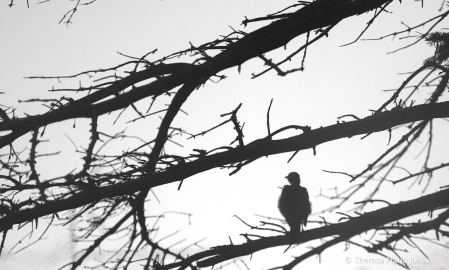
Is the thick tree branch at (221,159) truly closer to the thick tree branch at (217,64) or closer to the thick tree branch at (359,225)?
the thick tree branch at (217,64)

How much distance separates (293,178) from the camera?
6727 millimetres

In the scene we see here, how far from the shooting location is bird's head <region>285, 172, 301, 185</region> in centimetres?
670

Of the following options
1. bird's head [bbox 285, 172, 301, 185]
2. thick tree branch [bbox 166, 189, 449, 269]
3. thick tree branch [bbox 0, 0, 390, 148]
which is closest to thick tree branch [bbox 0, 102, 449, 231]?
thick tree branch [bbox 0, 0, 390, 148]

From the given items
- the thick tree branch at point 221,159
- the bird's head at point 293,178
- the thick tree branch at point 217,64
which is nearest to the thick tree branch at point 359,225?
the thick tree branch at point 221,159

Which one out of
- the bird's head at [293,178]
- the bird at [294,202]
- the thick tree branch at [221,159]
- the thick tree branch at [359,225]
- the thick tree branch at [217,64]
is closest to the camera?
the thick tree branch at [217,64]

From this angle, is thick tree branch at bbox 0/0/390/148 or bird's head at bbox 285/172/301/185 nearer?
thick tree branch at bbox 0/0/390/148

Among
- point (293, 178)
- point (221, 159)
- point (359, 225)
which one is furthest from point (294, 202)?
point (221, 159)

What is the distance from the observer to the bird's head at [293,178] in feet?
22.0

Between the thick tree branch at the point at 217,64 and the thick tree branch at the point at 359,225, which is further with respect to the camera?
the thick tree branch at the point at 359,225

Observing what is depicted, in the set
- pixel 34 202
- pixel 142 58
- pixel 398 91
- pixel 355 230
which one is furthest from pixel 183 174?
pixel 398 91

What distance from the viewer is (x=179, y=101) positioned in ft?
9.81

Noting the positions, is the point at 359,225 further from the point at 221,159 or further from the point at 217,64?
the point at 217,64

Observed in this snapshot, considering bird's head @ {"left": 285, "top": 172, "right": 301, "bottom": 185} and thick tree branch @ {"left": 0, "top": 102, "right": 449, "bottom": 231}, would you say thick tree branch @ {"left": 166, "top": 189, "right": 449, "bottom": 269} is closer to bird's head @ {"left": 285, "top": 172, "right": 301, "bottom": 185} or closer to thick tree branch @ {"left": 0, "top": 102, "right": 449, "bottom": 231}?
thick tree branch @ {"left": 0, "top": 102, "right": 449, "bottom": 231}

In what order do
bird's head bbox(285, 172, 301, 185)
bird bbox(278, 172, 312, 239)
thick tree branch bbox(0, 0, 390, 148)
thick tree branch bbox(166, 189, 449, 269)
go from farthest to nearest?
bird's head bbox(285, 172, 301, 185) → bird bbox(278, 172, 312, 239) → thick tree branch bbox(166, 189, 449, 269) → thick tree branch bbox(0, 0, 390, 148)
